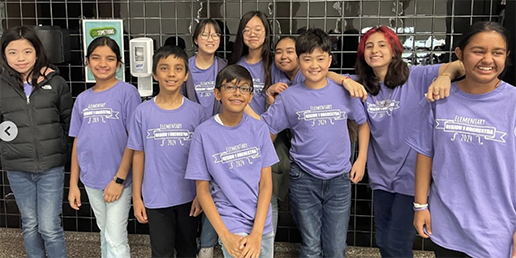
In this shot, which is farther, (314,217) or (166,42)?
(166,42)

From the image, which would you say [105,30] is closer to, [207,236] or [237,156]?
[207,236]

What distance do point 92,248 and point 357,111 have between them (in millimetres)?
2166

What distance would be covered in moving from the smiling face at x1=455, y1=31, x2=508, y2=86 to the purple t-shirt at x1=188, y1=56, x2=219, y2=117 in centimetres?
142

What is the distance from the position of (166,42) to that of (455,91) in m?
2.05

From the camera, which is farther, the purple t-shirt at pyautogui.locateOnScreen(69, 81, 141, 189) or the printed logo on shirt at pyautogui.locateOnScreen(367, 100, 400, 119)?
the purple t-shirt at pyautogui.locateOnScreen(69, 81, 141, 189)

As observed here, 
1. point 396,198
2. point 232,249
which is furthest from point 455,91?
point 232,249

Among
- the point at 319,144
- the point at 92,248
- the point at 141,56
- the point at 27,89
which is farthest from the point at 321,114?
the point at 92,248

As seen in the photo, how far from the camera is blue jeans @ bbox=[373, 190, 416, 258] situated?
2109mm

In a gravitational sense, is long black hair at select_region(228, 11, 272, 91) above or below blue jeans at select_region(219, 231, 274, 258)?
above

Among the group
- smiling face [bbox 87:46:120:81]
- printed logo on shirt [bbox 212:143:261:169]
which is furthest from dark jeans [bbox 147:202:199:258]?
smiling face [bbox 87:46:120:81]

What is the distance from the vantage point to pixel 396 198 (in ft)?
6.98

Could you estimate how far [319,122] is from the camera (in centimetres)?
214

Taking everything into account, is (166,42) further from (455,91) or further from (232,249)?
(455,91)

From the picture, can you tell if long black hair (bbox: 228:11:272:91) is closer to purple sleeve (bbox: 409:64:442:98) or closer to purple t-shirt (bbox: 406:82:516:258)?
purple sleeve (bbox: 409:64:442:98)
